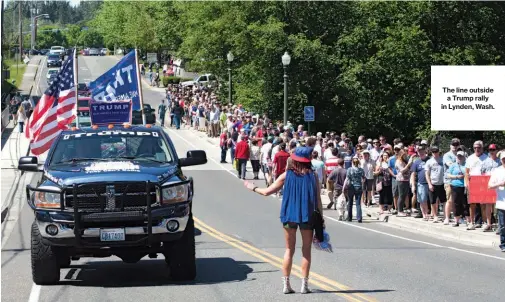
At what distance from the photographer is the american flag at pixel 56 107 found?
1025 inches

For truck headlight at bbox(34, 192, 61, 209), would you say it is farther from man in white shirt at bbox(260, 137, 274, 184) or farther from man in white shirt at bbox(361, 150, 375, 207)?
man in white shirt at bbox(260, 137, 274, 184)

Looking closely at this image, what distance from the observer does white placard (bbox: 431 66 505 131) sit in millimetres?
29016

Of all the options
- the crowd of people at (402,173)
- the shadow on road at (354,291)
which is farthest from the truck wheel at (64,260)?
the crowd of people at (402,173)

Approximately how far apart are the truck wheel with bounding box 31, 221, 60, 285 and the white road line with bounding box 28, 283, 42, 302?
0.10 metres

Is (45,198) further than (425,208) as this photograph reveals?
No

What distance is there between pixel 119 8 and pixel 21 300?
109293mm

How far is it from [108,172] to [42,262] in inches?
59.0

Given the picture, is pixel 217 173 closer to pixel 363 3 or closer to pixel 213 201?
pixel 213 201

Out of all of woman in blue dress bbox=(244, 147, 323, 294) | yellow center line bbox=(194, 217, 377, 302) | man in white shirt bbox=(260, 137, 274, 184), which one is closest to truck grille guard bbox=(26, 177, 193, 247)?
woman in blue dress bbox=(244, 147, 323, 294)

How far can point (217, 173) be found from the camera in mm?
39688

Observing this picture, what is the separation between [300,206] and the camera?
12.7 m

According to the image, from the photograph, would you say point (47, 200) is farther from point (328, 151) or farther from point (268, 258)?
point (328, 151)

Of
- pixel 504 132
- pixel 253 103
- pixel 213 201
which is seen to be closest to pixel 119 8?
pixel 253 103

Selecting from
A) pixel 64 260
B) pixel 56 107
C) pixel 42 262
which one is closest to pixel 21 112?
pixel 56 107
